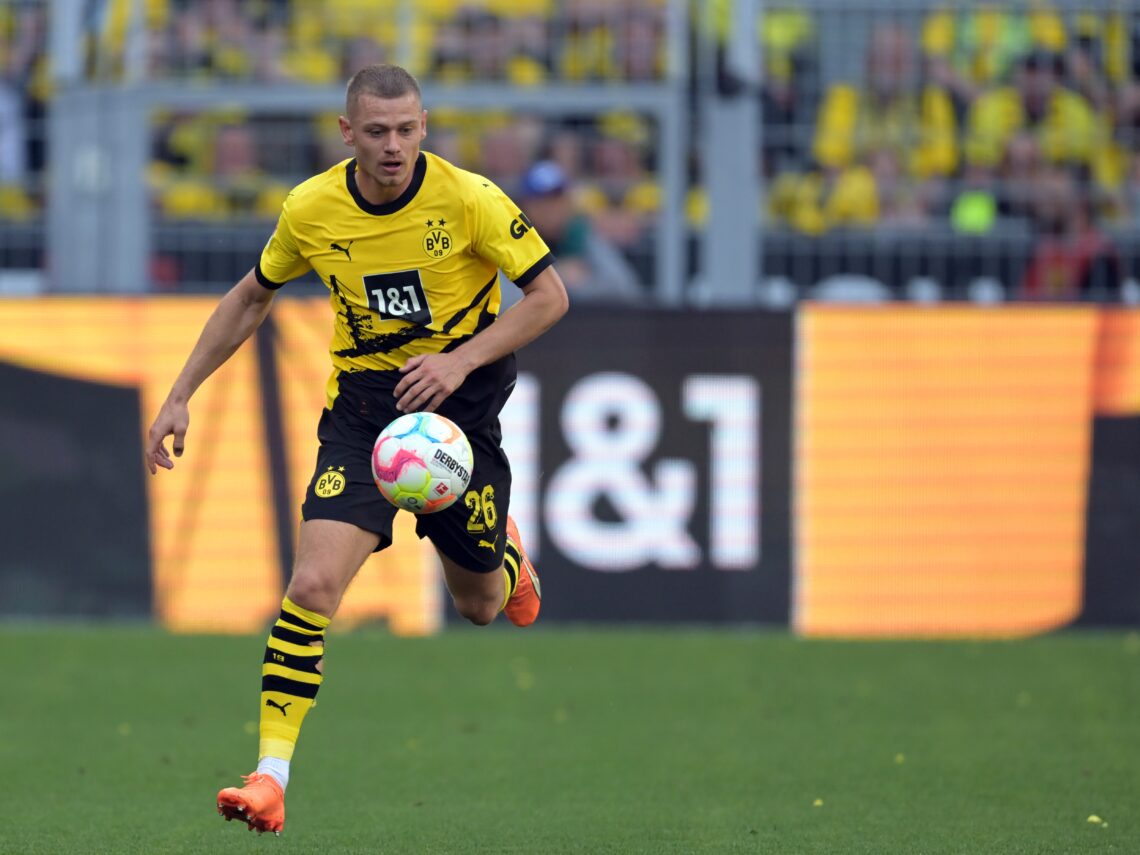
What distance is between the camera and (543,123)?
11438 millimetres

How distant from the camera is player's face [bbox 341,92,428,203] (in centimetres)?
569

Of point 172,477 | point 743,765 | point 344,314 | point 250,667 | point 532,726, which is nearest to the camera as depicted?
point 344,314

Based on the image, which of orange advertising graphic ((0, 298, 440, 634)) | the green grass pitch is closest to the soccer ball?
the green grass pitch

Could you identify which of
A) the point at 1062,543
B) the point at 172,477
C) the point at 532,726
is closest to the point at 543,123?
the point at 172,477

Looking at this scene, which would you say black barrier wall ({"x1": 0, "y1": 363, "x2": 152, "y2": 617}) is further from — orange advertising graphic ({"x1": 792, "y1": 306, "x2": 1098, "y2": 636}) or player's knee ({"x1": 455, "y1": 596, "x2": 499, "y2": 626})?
player's knee ({"x1": 455, "y1": 596, "x2": 499, "y2": 626})

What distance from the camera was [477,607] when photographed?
22.1 feet

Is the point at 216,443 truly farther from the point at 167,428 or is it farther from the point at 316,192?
the point at 316,192

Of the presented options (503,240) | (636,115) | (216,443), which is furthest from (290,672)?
(636,115)

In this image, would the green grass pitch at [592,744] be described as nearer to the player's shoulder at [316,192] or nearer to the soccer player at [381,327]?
the soccer player at [381,327]

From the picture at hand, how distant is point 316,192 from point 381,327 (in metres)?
0.47

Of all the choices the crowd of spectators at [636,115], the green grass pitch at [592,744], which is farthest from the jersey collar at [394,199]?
the crowd of spectators at [636,115]

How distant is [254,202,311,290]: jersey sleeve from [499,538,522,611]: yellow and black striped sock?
131cm

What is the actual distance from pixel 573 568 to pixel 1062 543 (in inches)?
107

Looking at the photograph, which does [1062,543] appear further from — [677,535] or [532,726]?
[532,726]
